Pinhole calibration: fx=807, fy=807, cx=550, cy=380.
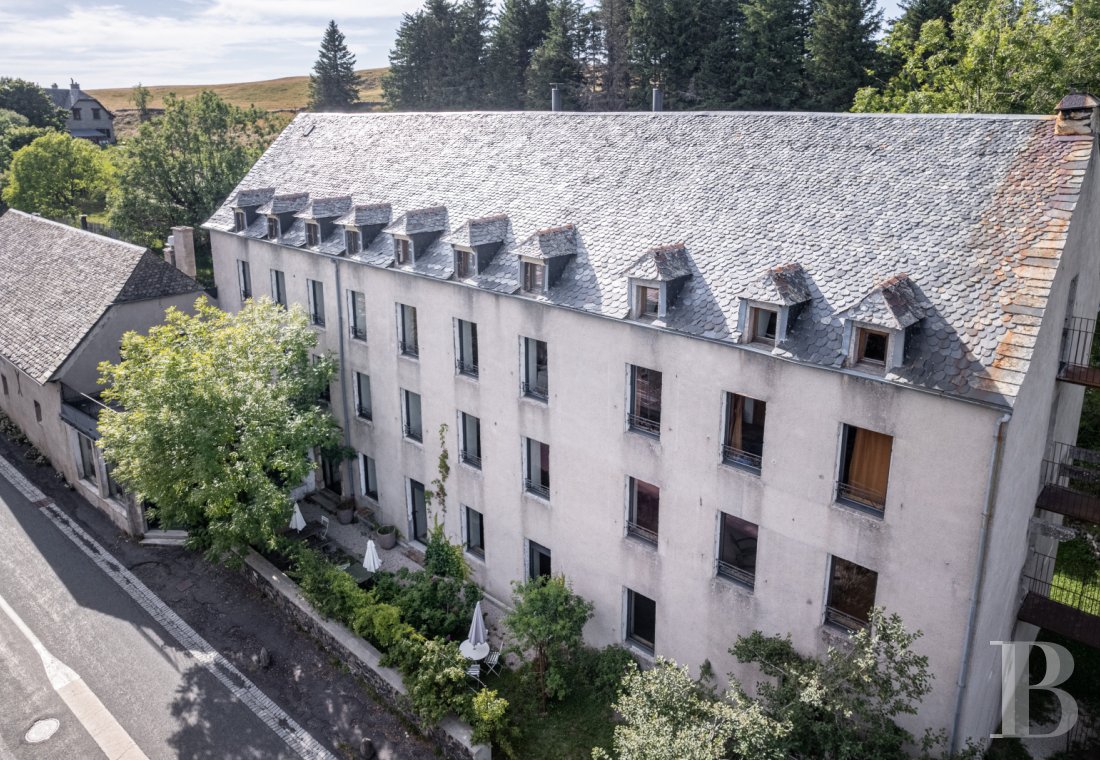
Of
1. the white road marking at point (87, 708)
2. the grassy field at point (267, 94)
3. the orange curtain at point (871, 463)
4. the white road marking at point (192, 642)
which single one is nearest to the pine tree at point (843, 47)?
the orange curtain at point (871, 463)

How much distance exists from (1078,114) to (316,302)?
26.7 meters

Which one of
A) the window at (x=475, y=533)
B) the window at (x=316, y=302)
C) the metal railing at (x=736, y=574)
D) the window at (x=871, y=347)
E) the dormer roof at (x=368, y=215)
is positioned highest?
the dormer roof at (x=368, y=215)

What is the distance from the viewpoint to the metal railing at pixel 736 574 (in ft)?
69.0

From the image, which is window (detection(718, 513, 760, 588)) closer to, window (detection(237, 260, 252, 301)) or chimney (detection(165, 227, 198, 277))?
window (detection(237, 260, 252, 301))

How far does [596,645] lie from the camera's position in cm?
2517

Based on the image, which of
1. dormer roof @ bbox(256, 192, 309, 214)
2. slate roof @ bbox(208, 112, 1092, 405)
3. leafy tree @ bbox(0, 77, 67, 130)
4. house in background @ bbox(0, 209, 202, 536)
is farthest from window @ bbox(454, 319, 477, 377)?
leafy tree @ bbox(0, 77, 67, 130)

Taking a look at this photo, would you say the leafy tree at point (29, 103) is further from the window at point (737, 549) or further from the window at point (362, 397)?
the window at point (737, 549)

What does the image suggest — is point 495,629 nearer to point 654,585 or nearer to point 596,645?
point 596,645

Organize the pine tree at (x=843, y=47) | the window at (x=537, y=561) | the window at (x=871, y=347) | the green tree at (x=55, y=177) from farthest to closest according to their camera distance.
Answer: the green tree at (x=55, y=177) → the pine tree at (x=843, y=47) → the window at (x=537, y=561) → the window at (x=871, y=347)

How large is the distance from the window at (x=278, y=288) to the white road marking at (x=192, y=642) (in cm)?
1220

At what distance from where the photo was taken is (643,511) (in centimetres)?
2336

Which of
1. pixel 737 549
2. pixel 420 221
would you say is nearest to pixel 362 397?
pixel 420 221

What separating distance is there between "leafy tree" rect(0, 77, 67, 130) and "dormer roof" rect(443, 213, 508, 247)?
113m

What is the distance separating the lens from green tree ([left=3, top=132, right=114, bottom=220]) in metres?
74.4
